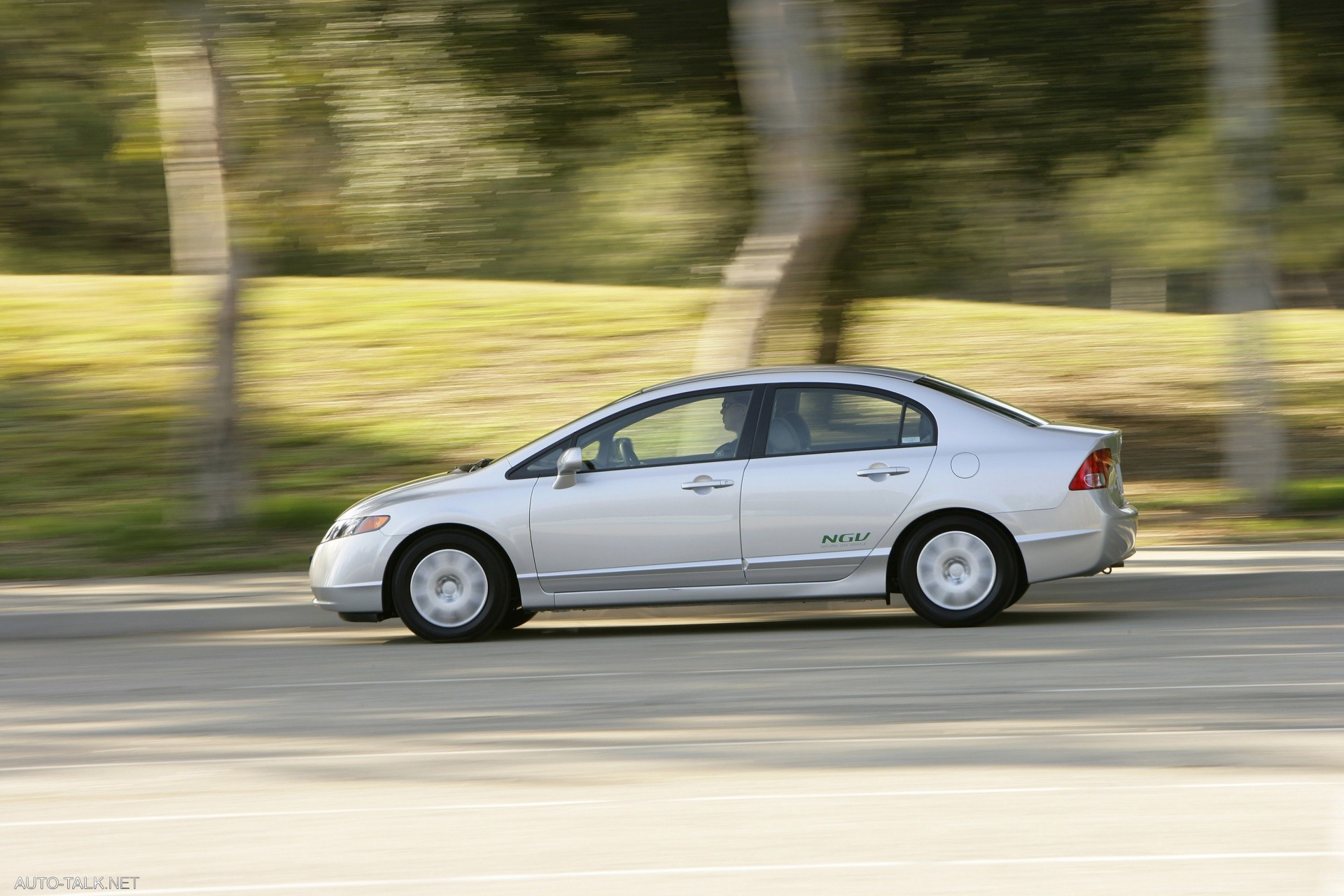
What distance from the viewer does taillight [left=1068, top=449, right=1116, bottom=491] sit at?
28.8ft

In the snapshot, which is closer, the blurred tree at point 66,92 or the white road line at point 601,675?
the white road line at point 601,675

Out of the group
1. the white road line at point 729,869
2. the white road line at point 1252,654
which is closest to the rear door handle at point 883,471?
the white road line at point 1252,654

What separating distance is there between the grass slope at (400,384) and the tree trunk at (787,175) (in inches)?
139

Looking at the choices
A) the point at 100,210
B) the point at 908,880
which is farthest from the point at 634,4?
the point at 100,210

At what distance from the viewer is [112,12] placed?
42.5 ft

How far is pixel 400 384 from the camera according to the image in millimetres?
20516

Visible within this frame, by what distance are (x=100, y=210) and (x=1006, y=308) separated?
2017cm

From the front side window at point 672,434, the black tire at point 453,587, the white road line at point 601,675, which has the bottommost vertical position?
the white road line at point 601,675

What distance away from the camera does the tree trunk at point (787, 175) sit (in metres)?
12.7

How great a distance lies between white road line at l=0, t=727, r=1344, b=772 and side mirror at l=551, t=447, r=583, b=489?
285 cm

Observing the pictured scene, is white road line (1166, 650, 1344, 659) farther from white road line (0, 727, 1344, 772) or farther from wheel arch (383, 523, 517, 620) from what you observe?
wheel arch (383, 523, 517, 620)

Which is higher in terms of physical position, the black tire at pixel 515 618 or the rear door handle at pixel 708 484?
the rear door handle at pixel 708 484

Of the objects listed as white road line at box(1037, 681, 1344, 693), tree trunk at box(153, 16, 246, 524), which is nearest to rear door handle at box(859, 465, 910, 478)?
white road line at box(1037, 681, 1344, 693)

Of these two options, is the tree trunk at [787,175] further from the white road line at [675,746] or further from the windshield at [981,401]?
the white road line at [675,746]
